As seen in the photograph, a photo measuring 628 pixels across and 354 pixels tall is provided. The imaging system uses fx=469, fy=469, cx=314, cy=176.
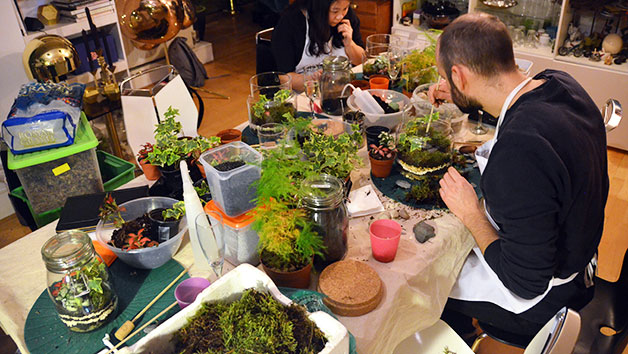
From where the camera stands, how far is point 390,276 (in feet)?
4.29

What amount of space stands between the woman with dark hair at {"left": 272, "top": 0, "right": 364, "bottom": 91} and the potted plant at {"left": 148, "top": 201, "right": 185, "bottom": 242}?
56.0 inches

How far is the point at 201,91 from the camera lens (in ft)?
15.4

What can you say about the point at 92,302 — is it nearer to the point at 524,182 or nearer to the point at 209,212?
the point at 209,212

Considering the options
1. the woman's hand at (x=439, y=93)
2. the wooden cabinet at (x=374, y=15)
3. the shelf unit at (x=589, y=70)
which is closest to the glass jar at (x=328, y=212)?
the woman's hand at (x=439, y=93)

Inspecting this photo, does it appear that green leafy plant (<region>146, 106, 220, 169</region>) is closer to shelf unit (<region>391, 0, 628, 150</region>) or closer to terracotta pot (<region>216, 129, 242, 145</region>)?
terracotta pot (<region>216, 129, 242, 145</region>)

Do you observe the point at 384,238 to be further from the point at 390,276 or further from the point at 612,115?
the point at 612,115

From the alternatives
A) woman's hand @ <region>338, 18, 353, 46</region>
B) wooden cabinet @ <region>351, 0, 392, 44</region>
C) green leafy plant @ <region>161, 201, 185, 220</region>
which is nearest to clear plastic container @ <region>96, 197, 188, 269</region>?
green leafy plant @ <region>161, 201, 185, 220</region>

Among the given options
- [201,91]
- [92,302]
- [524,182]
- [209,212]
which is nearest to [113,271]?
[92,302]

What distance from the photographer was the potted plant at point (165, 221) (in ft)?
4.58

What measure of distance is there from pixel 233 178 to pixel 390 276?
51 cm

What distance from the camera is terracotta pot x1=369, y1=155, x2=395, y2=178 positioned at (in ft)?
5.52

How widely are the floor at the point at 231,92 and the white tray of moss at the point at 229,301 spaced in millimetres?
1319

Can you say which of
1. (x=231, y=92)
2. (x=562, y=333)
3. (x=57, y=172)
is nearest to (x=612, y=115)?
(x=562, y=333)

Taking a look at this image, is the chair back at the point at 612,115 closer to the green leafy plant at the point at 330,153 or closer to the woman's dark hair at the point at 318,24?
the green leafy plant at the point at 330,153
